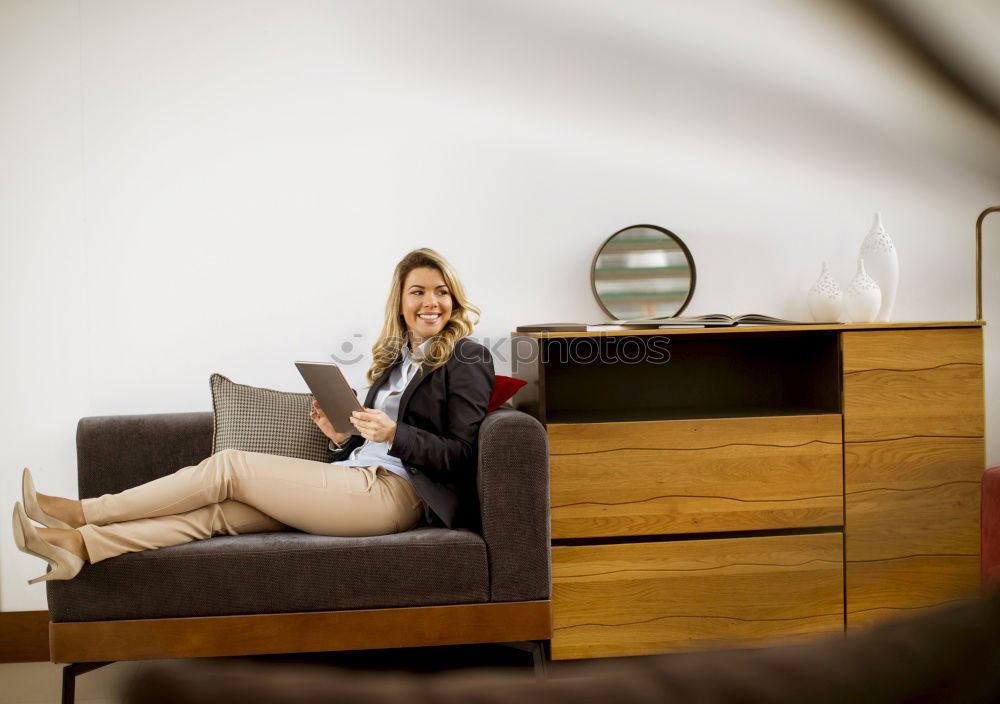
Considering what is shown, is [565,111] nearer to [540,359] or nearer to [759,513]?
[540,359]

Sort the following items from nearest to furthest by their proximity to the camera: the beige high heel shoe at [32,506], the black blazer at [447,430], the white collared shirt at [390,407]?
the beige high heel shoe at [32,506]
the black blazer at [447,430]
the white collared shirt at [390,407]

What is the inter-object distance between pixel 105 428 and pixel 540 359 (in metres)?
1.37

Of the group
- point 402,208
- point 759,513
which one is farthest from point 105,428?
point 759,513

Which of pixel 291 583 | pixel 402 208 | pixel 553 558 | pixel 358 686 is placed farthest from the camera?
pixel 402 208

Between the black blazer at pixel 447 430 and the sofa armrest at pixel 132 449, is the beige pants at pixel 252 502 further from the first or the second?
the sofa armrest at pixel 132 449

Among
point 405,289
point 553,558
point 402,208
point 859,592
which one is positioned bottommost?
point 859,592

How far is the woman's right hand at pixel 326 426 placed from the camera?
7.36 ft

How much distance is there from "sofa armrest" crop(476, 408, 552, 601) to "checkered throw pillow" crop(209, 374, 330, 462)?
705 millimetres

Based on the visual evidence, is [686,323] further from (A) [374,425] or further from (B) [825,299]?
(A) [374,425]

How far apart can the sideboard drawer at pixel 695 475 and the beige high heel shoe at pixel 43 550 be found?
1.23 m

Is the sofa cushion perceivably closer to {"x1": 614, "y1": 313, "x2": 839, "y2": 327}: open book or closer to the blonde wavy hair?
the blonde wavy hair

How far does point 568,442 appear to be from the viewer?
2.20 metres

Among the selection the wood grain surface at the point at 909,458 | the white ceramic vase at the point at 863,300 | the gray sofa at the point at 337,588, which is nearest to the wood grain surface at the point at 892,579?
the wood grain surface at the point at 909,458

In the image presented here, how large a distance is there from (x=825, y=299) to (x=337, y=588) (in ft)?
5.94
